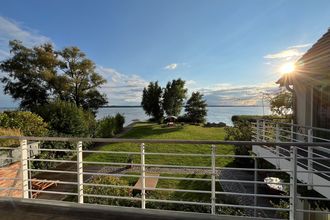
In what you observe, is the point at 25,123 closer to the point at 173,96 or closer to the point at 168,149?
the point at 168,149

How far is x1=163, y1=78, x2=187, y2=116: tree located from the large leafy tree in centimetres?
796

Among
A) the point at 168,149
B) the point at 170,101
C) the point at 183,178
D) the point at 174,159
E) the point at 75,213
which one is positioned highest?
the point at 170,101

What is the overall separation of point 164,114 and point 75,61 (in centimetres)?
1022

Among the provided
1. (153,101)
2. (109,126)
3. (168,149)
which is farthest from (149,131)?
(168,149)

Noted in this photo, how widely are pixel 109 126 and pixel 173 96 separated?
8491 millimetres

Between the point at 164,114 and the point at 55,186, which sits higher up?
Answer: the point at 164,114

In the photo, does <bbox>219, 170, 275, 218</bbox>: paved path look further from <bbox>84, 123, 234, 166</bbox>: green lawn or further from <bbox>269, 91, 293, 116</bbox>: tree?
<bbox>269, 91, 293, 116</bbox>: tree

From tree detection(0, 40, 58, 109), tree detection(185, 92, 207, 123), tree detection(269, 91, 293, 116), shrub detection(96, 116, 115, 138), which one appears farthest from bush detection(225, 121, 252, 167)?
tree detection(0, 40, 58, 109)

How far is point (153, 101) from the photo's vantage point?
3030 cm

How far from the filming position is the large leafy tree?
26.5 m

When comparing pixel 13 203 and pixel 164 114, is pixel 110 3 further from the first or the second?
pixel 164 114

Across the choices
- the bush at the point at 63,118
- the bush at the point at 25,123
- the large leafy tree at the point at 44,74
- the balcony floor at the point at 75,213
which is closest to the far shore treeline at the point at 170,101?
the large leafy tree at the point at 44,74

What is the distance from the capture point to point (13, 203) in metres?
3.95

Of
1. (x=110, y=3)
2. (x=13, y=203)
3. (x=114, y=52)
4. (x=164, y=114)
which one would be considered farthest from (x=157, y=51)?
(x=13, y=203)
